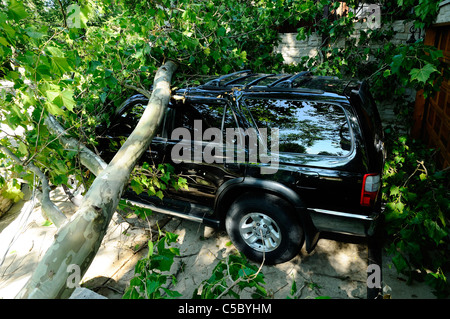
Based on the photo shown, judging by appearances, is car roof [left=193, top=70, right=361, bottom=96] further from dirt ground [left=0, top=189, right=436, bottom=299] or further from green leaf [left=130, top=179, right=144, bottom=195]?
dirt ground [left=0, top=189, right=436, bottom=299]

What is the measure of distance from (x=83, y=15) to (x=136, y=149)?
1065 millimetres

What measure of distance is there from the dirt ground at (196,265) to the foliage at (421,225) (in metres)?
0.23

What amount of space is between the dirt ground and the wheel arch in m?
0.40

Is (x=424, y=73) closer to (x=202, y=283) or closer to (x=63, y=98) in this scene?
(x=202, y=283)

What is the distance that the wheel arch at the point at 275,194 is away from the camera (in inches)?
105

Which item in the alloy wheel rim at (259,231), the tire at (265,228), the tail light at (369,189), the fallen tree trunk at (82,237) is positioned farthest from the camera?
the alloy wheel rim at (259,231)

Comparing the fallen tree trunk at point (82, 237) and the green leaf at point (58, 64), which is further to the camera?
the green leaf at point (58, 64)

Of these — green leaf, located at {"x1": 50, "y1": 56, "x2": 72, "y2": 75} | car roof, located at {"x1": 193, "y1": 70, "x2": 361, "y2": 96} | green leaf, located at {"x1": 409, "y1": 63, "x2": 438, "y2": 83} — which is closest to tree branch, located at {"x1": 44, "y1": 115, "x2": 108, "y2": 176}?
green leaf, located at {"x1": 50, "y1": 56, "x2": 72, "y2": 75}

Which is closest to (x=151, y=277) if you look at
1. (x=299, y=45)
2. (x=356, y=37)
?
(x=356, y=37)

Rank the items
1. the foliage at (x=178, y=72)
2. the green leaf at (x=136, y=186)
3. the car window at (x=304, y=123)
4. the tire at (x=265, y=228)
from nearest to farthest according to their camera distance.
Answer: the foliage at (x=178, y=72) < the car window at (x=304, y=123) < the tire at (x=265, y=228) < the green leaf at (x=136, y=186)

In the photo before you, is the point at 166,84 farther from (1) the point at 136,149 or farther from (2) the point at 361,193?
(2) the point at 361,193

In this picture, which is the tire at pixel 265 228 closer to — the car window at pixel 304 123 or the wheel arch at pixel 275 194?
the wheel arch at pixel 275 194

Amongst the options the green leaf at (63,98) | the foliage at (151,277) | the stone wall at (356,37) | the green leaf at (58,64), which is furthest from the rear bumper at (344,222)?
the stone wall at (356,37)

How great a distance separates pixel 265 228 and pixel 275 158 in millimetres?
771
